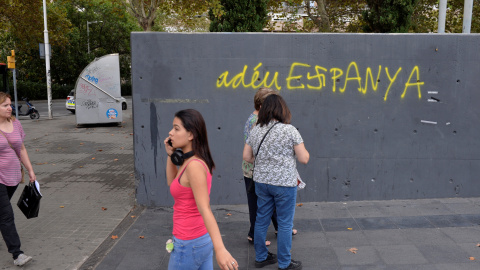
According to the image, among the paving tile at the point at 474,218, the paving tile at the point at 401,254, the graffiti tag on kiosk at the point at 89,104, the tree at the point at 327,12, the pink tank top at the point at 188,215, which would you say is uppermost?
the tree at the point at 327,12

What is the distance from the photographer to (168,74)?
20.0 feet

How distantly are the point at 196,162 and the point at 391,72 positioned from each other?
14.7 feet

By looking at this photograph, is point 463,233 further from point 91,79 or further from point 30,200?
point 91,79

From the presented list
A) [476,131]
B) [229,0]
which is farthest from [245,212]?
[229,0]

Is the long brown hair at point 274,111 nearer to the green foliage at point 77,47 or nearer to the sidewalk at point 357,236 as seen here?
the sidewalk at point 357,236

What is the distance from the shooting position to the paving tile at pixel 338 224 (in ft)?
17.4

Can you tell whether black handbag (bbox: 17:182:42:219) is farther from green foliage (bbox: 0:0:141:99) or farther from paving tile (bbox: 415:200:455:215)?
green foliage (bbox: 0:0:141:99)

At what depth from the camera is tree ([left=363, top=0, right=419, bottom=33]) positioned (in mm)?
12422

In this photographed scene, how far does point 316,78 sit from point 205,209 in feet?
13.5

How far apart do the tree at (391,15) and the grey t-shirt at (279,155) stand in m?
9.88

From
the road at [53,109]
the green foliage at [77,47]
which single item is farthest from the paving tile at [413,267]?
the green foliage at [77,47]

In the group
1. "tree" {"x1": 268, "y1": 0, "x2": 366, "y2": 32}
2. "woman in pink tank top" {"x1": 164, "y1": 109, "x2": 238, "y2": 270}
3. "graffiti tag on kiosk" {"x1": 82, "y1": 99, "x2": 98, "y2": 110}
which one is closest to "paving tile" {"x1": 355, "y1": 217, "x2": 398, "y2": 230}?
"woman in pink tank top" {"x1": 164, "y1": 109, "x2": 238, "y2": 270}

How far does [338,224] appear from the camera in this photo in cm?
548

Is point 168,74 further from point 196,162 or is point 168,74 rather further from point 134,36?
point 196,162
